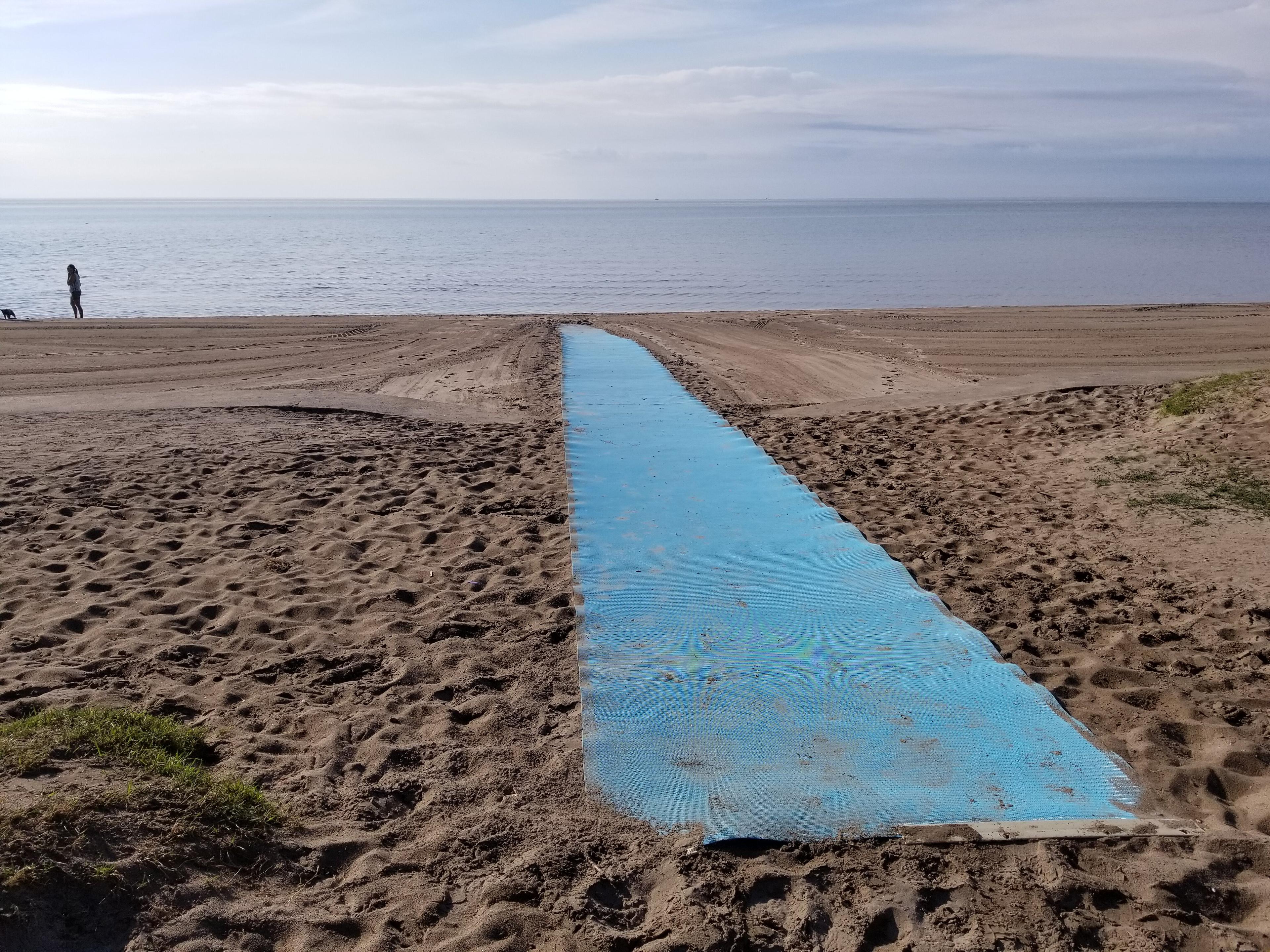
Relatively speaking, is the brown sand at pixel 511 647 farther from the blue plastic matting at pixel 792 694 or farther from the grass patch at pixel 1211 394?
the grass patch at pixel 1211 394

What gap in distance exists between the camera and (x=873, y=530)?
6312mm

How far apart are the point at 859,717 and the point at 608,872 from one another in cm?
141

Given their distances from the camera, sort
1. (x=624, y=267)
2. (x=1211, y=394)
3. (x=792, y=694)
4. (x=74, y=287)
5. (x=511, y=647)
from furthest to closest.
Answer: (x=624, y=267) < (x=74, y=287) < (x=1211, y=394) < (x=511, y=647) < (x=792, y=694)

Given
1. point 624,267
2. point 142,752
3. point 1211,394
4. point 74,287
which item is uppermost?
point 624,267

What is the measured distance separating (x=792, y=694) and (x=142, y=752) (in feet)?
8.60

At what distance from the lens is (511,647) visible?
454cm

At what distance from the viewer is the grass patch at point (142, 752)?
3.03 meters

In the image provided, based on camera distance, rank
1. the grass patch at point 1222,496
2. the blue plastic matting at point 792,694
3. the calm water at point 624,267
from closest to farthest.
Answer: the blue plastic matting at point 792,694, the grass patch at point 1222,496, the calm water at point 624,267

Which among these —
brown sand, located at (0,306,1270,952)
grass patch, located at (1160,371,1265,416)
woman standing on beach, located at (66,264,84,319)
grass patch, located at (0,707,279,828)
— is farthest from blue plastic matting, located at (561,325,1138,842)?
woman standing on beach, located at (66,264,84,319)

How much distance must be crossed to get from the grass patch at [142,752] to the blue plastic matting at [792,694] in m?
1.24

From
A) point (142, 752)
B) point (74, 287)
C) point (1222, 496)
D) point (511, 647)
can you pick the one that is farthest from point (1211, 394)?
point (74, 287)

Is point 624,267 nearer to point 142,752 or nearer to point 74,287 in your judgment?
point 74,287

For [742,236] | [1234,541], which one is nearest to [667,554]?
[1234,541]

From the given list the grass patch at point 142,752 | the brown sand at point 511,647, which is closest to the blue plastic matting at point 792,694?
the brown sand at point 511,647
